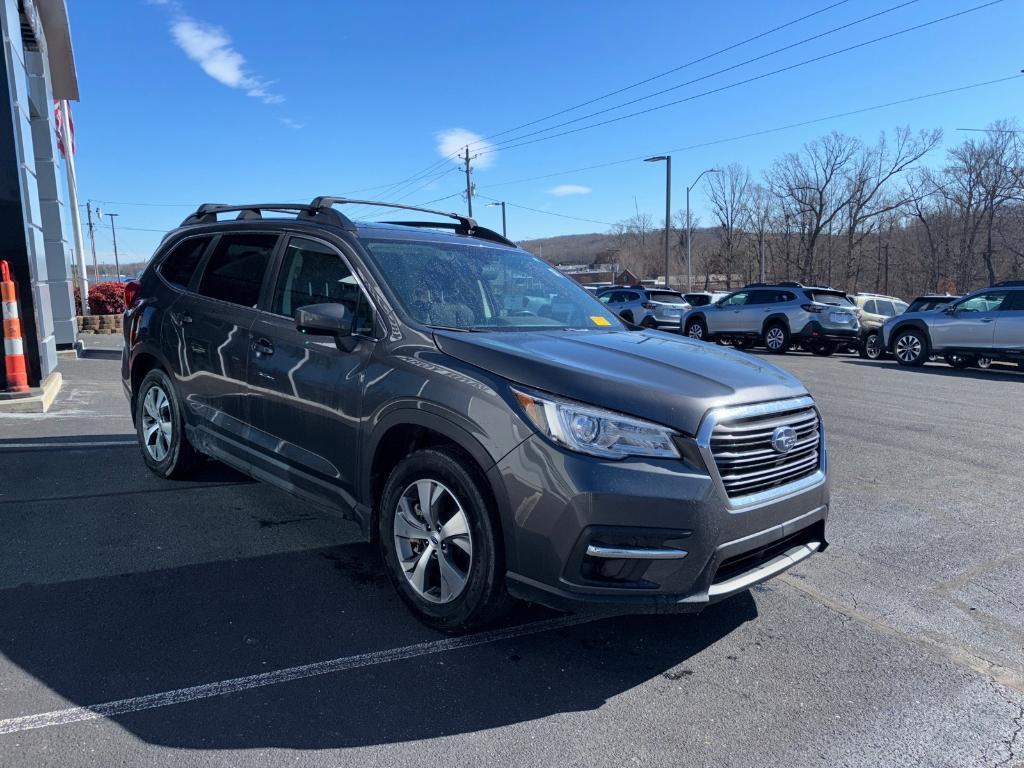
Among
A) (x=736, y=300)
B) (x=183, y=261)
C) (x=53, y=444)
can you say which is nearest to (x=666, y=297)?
(x=736, y=300)

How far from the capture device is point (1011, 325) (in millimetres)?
14570

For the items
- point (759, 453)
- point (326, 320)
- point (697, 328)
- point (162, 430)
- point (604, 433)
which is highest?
point (326, 320)

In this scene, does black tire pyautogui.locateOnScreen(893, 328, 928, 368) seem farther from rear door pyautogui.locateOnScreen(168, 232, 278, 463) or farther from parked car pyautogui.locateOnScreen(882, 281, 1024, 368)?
rear door pyautogui.locateOnScreen(168, 232, 278, 463)

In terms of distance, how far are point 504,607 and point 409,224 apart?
2.74 meters

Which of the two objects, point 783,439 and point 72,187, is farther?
point 72,187

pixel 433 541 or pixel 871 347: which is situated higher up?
pixel 433 541

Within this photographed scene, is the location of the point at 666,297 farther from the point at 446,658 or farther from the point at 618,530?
the point at 618,530

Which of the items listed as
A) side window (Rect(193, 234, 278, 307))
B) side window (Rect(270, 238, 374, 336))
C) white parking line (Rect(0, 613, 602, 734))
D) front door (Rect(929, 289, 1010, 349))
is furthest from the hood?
front door (Rect(929, 289, 1010, 349))

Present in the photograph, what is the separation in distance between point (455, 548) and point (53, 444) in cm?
544

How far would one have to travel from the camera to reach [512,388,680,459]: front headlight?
2.79 meters

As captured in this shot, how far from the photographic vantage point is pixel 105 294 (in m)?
19.7

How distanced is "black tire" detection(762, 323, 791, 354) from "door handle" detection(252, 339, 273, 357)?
58.4 feet

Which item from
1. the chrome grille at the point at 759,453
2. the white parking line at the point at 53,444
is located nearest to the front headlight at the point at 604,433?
the chrome grille at the point at 759,453

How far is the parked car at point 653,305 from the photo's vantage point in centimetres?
2491
